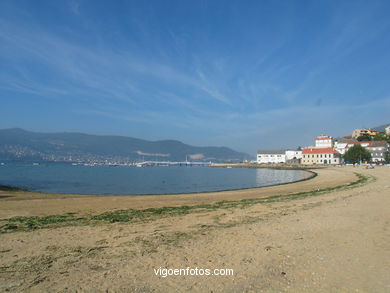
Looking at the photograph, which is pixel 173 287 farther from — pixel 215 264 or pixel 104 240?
pixel 104 240

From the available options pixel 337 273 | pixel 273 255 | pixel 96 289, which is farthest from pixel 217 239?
pixel 96 289

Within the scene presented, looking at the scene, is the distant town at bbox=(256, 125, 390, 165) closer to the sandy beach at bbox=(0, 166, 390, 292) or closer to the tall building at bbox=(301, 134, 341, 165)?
the tall building at bbox=(301, 134, 341, 165)

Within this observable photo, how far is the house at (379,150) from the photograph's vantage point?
300 feet

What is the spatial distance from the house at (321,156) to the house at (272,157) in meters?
27.3

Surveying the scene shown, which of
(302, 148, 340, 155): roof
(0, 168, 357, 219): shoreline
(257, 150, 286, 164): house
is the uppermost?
(302, 148, 340, 155): roof

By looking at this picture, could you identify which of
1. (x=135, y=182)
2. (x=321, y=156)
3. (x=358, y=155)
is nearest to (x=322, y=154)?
(x=321, y=156)

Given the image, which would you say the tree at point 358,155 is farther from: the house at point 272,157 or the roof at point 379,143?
the house at point 272,157

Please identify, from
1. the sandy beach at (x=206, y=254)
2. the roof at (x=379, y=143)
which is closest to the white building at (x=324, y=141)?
the roof at (x=379, y=143)

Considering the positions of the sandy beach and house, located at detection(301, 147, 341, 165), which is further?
house, located at detection(301, 147, 341, 165)

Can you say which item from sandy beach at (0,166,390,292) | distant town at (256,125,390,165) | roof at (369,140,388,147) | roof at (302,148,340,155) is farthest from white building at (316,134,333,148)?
sandy beach at (0,166,390,292)

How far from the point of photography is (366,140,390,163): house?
91312 millimetres

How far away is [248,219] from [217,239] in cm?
315

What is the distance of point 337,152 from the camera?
104 metres

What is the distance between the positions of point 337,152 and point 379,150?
14.2 meters
